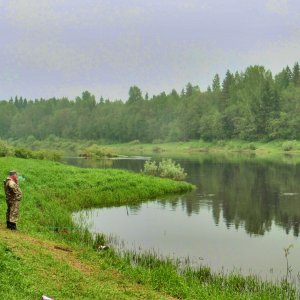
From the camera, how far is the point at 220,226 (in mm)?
38844

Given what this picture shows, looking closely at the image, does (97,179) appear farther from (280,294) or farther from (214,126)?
(214,126)

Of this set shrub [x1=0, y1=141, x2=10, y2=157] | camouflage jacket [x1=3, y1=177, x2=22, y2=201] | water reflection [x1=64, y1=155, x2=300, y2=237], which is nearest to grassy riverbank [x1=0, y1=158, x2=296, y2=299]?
camouflage jacket [x1=3, y1=177, x2=22, y2=201]

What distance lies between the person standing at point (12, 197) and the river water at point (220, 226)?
8.09m

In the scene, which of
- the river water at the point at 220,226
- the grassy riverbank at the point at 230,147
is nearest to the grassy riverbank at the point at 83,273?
the river water at the point at 220,226

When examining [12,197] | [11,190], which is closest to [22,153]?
[12,197]

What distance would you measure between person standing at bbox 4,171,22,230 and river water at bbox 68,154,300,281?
809cm

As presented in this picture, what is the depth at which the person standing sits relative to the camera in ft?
87.5

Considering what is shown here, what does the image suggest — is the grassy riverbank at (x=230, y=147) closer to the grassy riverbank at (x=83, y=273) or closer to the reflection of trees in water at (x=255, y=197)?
the reflection of trees in water at (x=255, y=197)

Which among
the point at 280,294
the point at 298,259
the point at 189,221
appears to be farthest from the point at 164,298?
the point at 189,221

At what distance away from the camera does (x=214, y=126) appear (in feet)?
569

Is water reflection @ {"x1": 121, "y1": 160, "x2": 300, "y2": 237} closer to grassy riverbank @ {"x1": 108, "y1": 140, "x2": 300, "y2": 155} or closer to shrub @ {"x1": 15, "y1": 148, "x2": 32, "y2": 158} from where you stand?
shrub @ {"x1": 15, "y1": 148, "x2": 32, "y2": 158}

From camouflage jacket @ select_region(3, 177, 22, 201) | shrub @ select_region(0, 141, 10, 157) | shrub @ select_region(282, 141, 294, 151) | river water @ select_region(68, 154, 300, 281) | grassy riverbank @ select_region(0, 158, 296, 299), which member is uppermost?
shrub @ select_region(0, 141, 10, 157)

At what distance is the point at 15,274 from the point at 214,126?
159 metres

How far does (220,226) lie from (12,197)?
1882 cm
